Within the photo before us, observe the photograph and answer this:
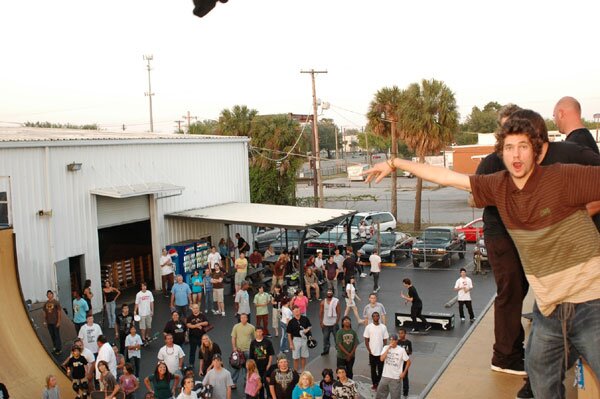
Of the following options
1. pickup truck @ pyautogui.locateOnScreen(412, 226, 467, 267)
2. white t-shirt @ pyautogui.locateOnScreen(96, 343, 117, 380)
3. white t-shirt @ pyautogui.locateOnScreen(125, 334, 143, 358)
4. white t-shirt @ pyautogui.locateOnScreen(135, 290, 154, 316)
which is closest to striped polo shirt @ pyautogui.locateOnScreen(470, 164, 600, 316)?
white t-shirt @ pyautogui.locateOnScreen(96, 343, 117, 380)

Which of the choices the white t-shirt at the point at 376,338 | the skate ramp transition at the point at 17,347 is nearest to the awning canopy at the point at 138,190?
the skate ramp transition at the point at 17,347

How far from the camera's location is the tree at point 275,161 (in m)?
37.4

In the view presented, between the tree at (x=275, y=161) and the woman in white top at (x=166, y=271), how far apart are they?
15.9 m

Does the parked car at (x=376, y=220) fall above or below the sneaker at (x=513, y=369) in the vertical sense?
below

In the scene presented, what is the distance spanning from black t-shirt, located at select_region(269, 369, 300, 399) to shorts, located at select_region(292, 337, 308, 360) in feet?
9.23

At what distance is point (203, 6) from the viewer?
414 centimetres

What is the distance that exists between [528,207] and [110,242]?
24.1 m

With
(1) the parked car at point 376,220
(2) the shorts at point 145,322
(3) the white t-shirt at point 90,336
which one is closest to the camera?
(3) the white t-shirt at point 90,336

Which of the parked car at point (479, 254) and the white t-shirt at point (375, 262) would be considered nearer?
the white t-shirt at point (375, 262)

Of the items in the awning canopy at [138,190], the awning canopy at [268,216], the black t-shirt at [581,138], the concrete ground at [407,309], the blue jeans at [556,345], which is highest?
the black t-shirt at [581,138]

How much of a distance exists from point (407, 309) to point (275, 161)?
65.1 ft

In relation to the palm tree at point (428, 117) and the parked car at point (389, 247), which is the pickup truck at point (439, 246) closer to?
the parked car at point (389, 247)

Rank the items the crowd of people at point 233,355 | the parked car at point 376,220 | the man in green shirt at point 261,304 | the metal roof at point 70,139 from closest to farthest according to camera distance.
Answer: the crowd of people at point 233,355, the man in green shirt at point 261,304, the metal roof at point 70,139, the parked car at point 376,220

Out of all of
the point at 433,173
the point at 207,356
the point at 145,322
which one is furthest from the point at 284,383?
the point at 433,173
